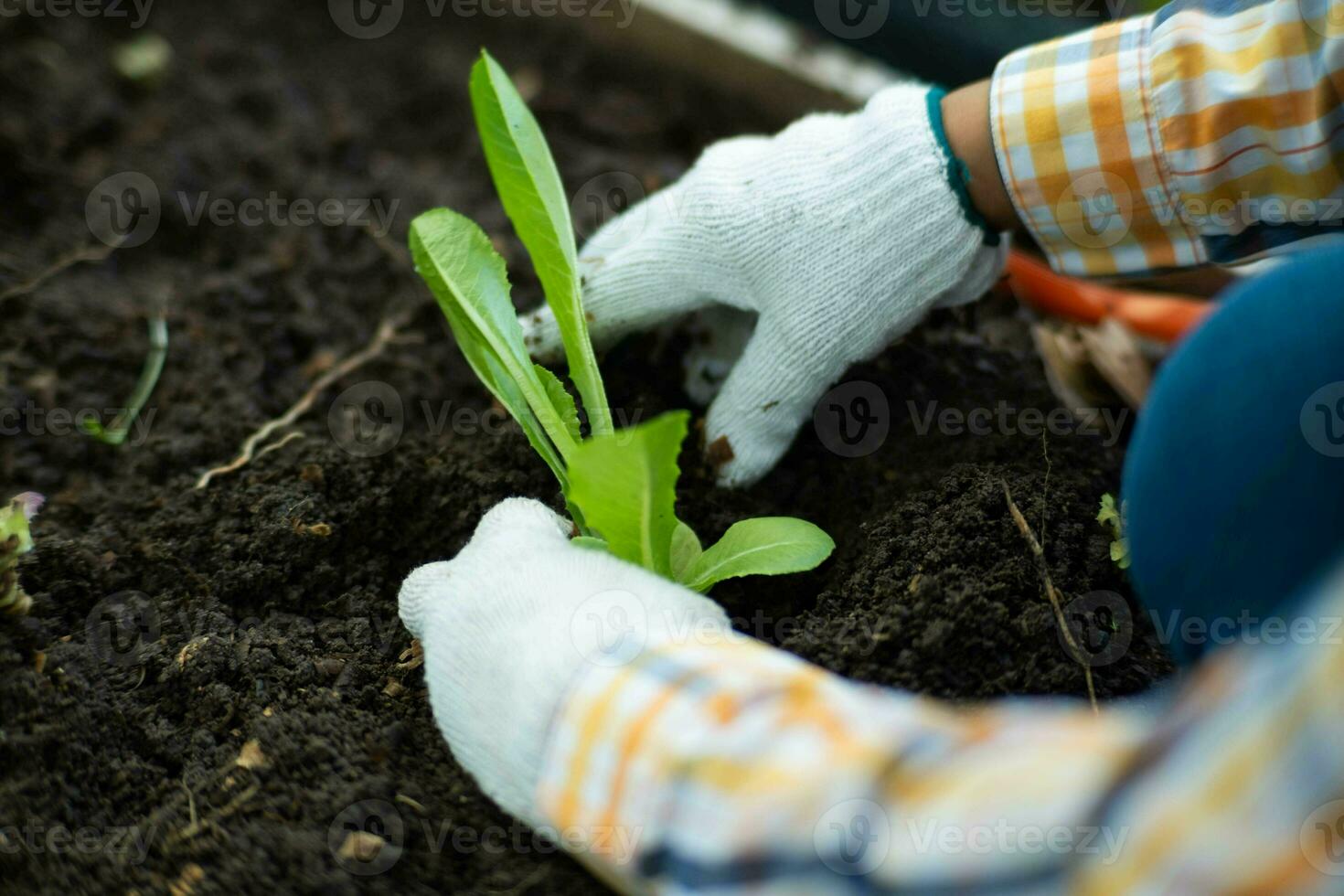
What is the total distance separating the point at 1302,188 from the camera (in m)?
1.14

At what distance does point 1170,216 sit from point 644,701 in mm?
869

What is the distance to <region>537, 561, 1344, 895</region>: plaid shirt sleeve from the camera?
20.4 inches

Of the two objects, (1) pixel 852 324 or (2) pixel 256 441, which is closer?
(1) pixel 852 324

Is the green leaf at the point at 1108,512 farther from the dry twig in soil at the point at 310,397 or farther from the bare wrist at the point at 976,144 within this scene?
the dry twig in soil at the point at 310,397

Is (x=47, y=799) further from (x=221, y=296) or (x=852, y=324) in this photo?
(x=852, y=324)

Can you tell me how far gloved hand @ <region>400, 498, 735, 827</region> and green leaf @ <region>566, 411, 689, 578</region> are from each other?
0.04 m

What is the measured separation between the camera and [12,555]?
3.41 ft

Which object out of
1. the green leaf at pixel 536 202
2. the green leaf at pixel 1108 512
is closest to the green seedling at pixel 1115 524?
the green leaf at pixel 1108 512

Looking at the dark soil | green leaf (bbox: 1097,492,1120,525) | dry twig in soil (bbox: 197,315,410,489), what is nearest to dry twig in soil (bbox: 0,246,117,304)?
the dark soil

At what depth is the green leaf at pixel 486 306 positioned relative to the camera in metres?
1.15

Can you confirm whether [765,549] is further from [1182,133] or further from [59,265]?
[59,265]

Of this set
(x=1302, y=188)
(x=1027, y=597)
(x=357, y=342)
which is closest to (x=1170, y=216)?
(x=1302, y=188)

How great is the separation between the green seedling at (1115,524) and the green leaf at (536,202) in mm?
544

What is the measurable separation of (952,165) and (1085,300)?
0.59 m
